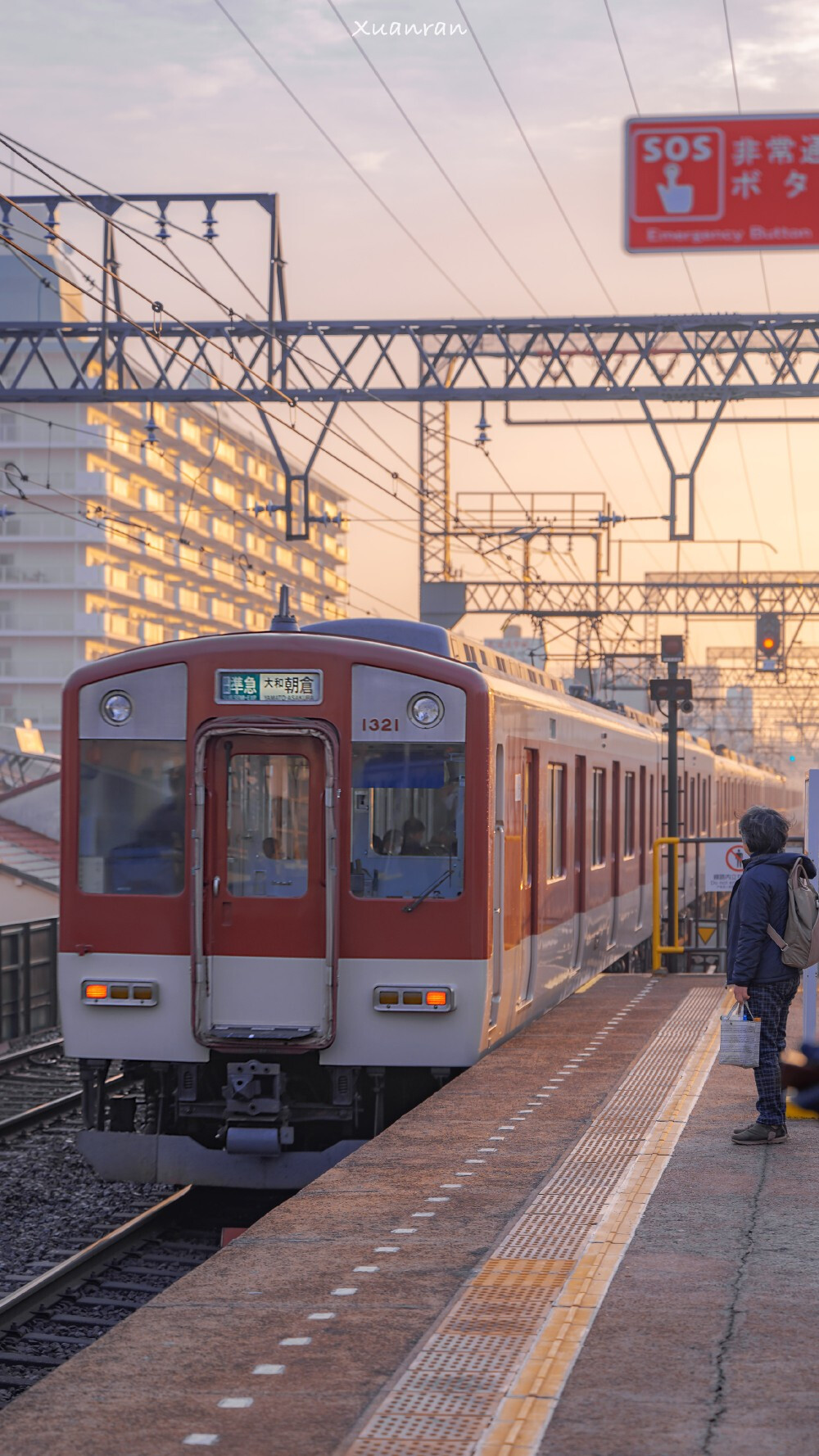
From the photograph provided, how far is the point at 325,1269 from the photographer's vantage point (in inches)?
223

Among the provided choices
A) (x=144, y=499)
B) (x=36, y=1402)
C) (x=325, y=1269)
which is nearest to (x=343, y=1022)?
(x=325, y=1269)

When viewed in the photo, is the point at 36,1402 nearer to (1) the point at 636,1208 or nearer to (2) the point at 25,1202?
(1) the point at 636,1208

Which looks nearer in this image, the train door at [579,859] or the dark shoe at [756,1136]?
the dark shoe at [756,1136]

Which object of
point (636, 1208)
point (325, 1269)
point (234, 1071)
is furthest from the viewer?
point (234, 1071)

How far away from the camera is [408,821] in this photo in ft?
29.7

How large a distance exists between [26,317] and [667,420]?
55.6 m

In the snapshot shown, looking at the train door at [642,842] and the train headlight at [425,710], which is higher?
the train headlight at [425,710]

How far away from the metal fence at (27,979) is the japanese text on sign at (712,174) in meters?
9.51

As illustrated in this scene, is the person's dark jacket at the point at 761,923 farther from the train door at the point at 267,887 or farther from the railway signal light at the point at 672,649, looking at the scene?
the railway signal light at the point at 672,649

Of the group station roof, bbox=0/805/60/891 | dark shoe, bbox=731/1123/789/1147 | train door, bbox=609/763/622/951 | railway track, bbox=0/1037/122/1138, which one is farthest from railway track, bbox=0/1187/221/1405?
station roof, bbox=0/805/60/891

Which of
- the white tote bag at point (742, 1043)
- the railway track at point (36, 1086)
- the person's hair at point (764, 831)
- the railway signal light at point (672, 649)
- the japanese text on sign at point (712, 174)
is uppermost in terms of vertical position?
the japanese text on sign at point (712, 174)

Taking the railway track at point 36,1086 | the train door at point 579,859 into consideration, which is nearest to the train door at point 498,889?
the train door at point 579,859

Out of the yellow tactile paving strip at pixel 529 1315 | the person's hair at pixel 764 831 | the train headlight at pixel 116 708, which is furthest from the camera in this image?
the train headlight at pixel 116 708

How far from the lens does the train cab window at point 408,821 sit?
29.6ft
